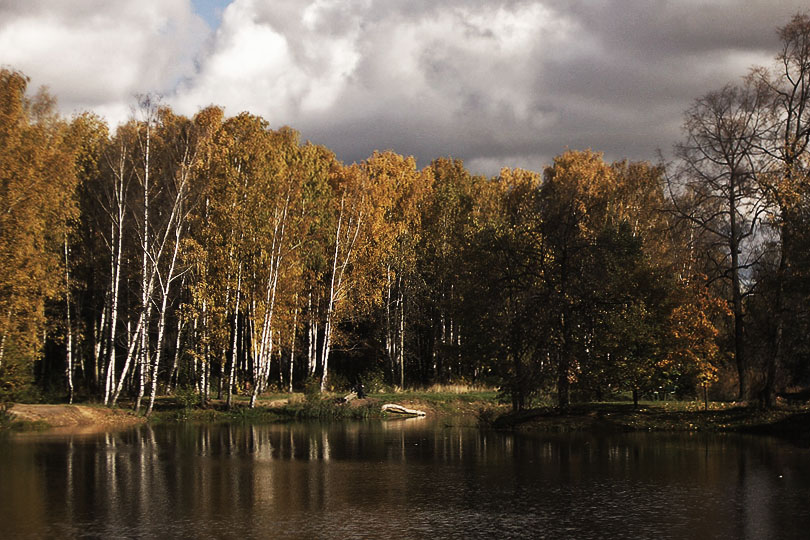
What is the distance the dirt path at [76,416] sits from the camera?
39.0 m

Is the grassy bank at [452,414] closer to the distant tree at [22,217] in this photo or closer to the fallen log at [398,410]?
the fallen log at [398,410]

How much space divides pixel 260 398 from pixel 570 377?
69.5 feet

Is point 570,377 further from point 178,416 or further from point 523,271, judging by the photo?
point 178,416

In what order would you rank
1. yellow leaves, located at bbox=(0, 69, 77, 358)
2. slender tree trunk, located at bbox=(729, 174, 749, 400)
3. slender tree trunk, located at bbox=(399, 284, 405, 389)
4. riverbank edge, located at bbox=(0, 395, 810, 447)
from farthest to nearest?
slender tree trunk, located at bbox=(399, 284, 405, 389) < yellow leaves, located at bbox=(0, 69, 77, 358) < slender tree trunk, located at bbox=(729, 174, 749, 400) < riverbank edge, located at bbox=(0, 395, 810, 447)

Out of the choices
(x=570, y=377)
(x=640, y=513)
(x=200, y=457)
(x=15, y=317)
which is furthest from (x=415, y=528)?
(x=15, y=317)

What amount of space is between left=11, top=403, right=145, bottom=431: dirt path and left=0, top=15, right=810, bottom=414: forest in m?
1.39

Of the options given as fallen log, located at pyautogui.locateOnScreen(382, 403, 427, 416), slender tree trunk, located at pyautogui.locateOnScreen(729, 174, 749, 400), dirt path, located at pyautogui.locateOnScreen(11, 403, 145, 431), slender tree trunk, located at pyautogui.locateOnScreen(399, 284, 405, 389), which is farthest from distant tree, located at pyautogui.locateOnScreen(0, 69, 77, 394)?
slender tree trunk, located at pyautogui.locateOnScreen(729, 174, 749, 400)

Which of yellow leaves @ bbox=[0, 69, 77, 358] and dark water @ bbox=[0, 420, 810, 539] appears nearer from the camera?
dark water @ bbox=[0, 420, 810, 539]

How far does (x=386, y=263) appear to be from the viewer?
5966 cm

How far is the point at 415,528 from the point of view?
16.6 metres

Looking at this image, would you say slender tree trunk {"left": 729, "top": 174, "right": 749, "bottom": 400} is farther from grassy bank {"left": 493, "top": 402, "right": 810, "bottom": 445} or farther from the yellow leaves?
the yellow leaves

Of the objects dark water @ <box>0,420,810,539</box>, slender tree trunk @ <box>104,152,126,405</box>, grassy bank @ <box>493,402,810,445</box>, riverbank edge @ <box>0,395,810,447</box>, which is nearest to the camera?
dark water @ <box>0,420,810,539</box>

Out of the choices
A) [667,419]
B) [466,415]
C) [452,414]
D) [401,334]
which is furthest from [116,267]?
[667,419]

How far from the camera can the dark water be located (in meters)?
16.6
